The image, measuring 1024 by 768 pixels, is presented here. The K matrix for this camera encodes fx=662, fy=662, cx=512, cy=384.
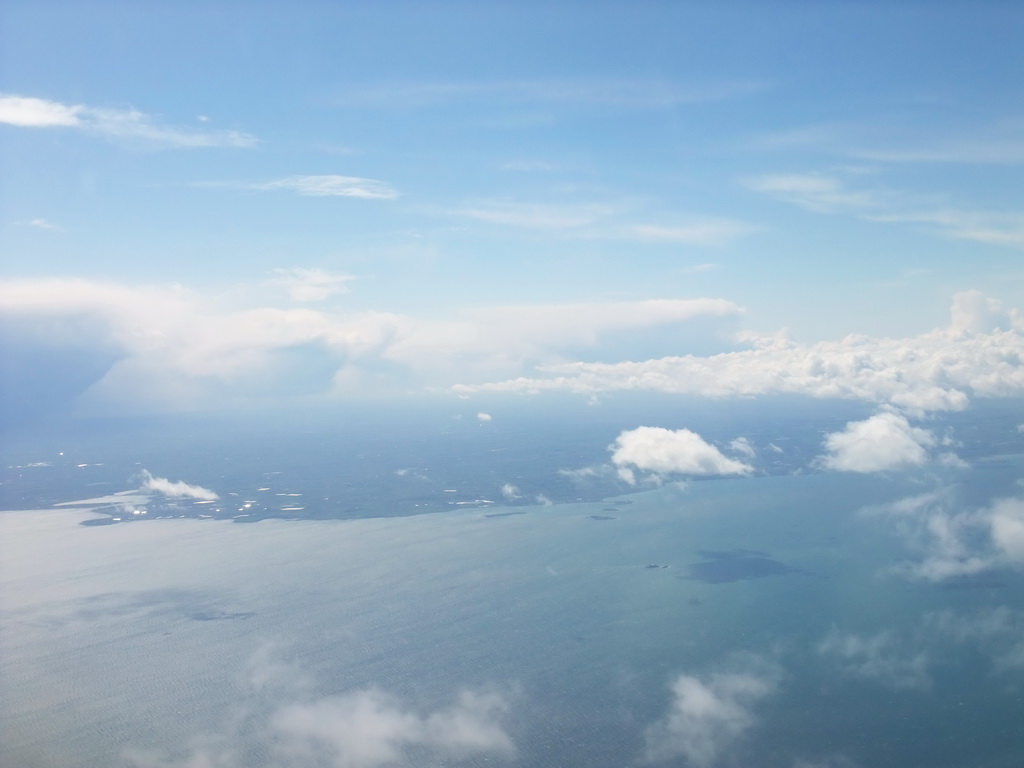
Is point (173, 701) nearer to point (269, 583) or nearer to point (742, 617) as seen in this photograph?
point (269, 583)

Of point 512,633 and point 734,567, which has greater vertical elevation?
point 734,567

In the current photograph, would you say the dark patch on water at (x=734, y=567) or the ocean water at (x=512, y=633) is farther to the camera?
the dark patch on water at (x=734, y=567)

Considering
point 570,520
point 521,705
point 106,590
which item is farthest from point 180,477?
point 521,705

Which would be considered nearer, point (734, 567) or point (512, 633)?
point (512, 633)

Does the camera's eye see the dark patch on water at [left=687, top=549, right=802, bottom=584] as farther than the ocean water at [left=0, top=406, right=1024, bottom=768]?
Yes
